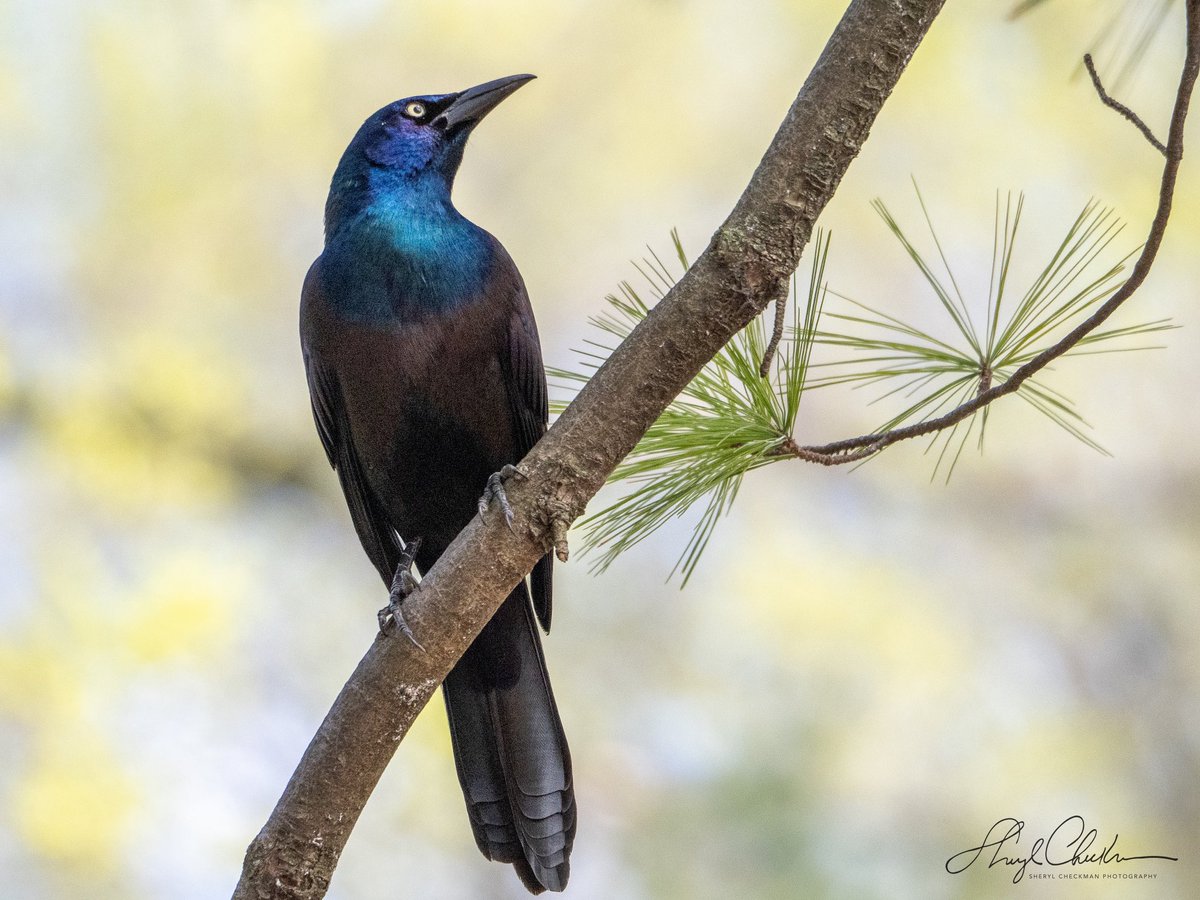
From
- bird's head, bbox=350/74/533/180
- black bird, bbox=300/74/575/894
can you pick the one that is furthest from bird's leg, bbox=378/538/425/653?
bird's head, bbox=350/74/533/180

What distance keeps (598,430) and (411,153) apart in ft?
4.21

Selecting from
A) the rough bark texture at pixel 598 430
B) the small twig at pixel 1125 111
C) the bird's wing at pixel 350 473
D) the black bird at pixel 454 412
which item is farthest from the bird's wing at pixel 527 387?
the small twig at pixel 1125 111

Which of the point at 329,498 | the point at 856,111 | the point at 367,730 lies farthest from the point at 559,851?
the point at 329,498

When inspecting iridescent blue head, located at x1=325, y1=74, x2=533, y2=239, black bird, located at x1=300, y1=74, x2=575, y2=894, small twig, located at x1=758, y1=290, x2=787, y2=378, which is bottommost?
small twig, located at x1=758, y1=290, x2=787, y2=378

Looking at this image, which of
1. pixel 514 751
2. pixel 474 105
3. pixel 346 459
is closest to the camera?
pixel 514 751

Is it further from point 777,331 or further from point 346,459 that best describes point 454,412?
point 777,331

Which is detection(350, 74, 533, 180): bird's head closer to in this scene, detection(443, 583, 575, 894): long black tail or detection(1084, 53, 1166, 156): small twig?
detection(443, 583, 575, 894): long black tail

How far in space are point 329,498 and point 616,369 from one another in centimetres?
323

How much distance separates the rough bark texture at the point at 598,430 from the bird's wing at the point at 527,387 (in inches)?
29.0

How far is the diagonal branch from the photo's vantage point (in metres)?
1.38

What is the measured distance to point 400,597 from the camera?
6.89 ft

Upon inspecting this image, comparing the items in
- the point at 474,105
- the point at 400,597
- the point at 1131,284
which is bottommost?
the point at 1131,284

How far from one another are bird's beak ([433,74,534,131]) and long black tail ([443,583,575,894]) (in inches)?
41.6

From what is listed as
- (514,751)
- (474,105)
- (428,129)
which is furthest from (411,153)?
(514,751)
